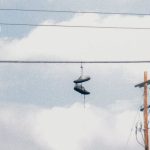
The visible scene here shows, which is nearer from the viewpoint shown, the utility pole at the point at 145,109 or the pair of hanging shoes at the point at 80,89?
the pair of hanging shoes at the point at 80,89

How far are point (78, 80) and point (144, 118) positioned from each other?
17.8ft

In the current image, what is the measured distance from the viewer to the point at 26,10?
13.0 meters

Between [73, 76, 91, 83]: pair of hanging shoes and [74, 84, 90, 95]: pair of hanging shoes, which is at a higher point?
[73, 76, 91, 83]: pair of hanging shoes

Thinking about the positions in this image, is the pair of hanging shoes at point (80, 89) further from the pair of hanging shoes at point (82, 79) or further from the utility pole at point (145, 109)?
the utility pole at point (145, 109)

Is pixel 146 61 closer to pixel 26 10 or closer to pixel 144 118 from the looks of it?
pixel 26 10

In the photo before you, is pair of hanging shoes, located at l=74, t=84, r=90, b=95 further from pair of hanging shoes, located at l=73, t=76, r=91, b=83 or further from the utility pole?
the utility pole

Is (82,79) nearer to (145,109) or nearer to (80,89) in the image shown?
(80,89)

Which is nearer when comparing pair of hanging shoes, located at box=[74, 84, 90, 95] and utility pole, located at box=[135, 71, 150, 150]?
pair of hanging shoes, located at box=[74, 84, 90, 95]

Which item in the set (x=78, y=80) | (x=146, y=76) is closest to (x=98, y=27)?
(x=78, y=80)

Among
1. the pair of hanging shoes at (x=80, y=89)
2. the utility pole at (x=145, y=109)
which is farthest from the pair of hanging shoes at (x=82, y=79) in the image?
the utility pole at (x=145, y=109)

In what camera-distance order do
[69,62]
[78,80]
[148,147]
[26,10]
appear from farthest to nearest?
[148,147]
[78,80]
[26,10]
[69,62]

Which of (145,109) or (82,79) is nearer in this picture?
(82,79)

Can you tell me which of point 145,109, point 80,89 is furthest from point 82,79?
point 145,109

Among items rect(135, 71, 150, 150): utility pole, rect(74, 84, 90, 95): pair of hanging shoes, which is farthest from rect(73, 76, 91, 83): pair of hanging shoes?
rect(135, 71, 150, 150): utility pole
